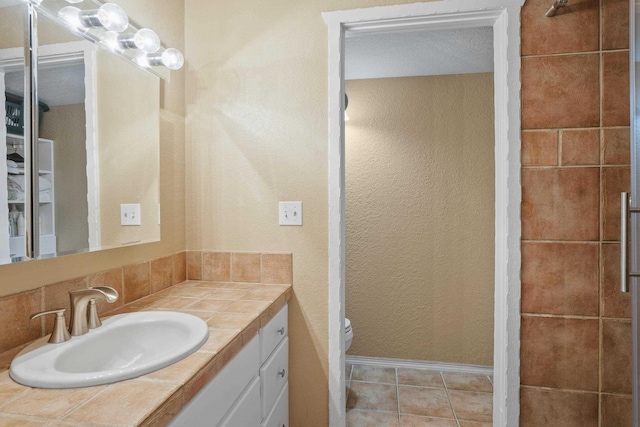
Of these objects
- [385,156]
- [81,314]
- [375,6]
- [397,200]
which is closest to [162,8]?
[375,6]

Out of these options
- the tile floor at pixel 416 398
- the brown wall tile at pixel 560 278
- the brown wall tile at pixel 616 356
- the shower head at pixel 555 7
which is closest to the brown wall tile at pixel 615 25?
the shower head at pixel 555 7

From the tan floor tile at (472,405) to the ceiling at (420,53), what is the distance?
2194mm

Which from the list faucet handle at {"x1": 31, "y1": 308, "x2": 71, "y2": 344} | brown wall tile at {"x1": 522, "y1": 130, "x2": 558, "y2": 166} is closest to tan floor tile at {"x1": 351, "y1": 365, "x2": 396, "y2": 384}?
brown wall tile at {"x1": 522, "y1": 130, "x2": 558, "y2": 166}

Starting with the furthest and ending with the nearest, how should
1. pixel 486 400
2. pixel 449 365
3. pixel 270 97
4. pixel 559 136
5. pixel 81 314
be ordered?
A: 1. pixel 449 365
2. pixel 486 400
3. pixel 270 97
4. pixel 559 136
5. pixel 81 314

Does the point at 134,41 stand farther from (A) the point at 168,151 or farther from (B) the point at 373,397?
(B) the point at 373,397

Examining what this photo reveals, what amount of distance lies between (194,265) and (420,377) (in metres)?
1.79

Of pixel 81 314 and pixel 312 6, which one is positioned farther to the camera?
pixel 312 6

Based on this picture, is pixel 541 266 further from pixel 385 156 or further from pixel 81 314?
pixel 81 314

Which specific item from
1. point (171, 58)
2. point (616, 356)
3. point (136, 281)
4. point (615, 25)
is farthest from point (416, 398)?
point (171, 58)

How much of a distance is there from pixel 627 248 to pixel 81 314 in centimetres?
163

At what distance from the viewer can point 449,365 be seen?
2.56m

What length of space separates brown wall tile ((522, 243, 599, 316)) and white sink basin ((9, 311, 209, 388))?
51.7 inches

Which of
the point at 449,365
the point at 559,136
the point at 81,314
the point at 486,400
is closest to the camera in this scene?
the point at 81,314

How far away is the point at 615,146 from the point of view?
1.39 metres
